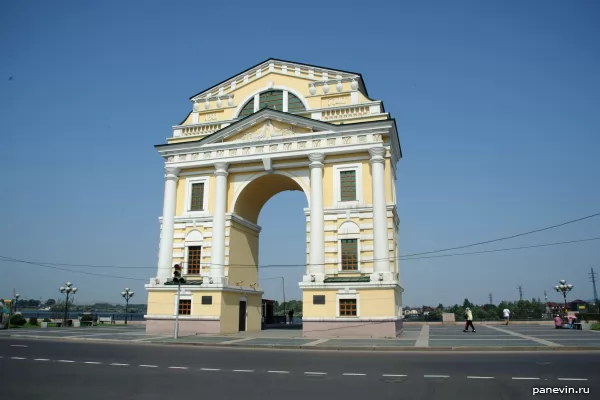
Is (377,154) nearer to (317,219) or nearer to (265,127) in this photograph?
(317,219)

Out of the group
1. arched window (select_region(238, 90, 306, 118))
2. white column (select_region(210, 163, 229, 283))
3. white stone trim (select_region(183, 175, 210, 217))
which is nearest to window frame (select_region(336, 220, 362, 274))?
white column (select_region(210, 163, 229, 283))

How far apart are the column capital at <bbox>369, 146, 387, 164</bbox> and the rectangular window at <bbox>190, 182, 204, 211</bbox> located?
43.5 ft

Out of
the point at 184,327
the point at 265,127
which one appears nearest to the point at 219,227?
the point at 184,327

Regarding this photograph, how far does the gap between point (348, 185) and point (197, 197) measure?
1172 cm

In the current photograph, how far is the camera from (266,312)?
4406cm

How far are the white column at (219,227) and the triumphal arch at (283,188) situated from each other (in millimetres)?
74

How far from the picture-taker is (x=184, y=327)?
30.4 meters

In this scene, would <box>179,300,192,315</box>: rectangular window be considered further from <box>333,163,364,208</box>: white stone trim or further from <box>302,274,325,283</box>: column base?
<box>333,163,364,208</box>: white stone trim

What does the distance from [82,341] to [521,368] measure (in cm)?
2152

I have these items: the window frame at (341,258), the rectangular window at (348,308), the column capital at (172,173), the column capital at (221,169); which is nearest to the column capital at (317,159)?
the window frame at (341,258)

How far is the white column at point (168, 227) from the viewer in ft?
106

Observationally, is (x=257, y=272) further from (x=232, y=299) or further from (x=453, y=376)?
(x=453, y=376)

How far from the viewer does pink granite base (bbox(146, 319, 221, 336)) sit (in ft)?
97.6

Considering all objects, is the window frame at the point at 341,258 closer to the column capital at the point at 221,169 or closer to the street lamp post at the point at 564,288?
the column capital at the point at 221,169
